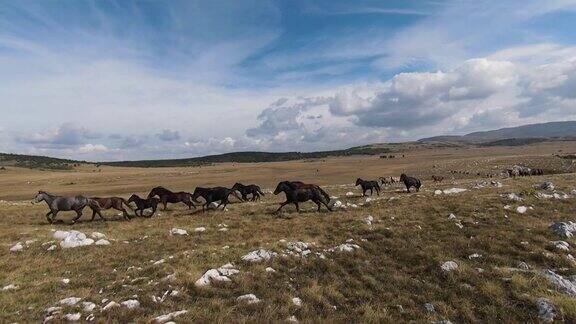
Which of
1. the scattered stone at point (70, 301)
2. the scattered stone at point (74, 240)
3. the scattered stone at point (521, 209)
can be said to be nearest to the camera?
the scattered stone at point (70, 301)

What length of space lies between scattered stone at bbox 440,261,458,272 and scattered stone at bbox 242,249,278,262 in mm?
5009

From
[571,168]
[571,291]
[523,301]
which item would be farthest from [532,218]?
[571,168]

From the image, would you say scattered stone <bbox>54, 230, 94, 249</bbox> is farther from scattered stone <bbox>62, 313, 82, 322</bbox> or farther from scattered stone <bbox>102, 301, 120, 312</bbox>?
scattered stone <bbox>62, 313, 82, 322</bbox>

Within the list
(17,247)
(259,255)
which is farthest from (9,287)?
(259,255)

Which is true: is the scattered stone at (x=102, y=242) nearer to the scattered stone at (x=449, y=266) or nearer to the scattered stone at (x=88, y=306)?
the scattered stone at (x=88, y=306)

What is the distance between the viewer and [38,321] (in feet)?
29.9

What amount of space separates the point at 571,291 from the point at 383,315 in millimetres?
5138

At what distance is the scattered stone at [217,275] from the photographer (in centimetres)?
1118

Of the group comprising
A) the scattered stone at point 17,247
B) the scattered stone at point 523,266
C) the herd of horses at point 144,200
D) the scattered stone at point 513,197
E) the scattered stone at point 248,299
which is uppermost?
the herd of horses at point 144,200

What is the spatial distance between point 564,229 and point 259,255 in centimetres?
1076

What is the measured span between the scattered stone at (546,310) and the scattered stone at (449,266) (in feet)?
8.43

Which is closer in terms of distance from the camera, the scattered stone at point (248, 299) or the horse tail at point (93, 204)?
the scattered stone at point (248, 299)

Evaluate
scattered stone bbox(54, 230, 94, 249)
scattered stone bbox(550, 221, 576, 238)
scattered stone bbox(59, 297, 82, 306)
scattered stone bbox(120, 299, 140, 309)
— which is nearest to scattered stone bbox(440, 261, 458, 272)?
scattered stone bbox(550, 221, 576, 238)

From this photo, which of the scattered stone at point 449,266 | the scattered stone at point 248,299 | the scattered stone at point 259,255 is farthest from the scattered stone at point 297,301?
the scattered stone at point 449,266
